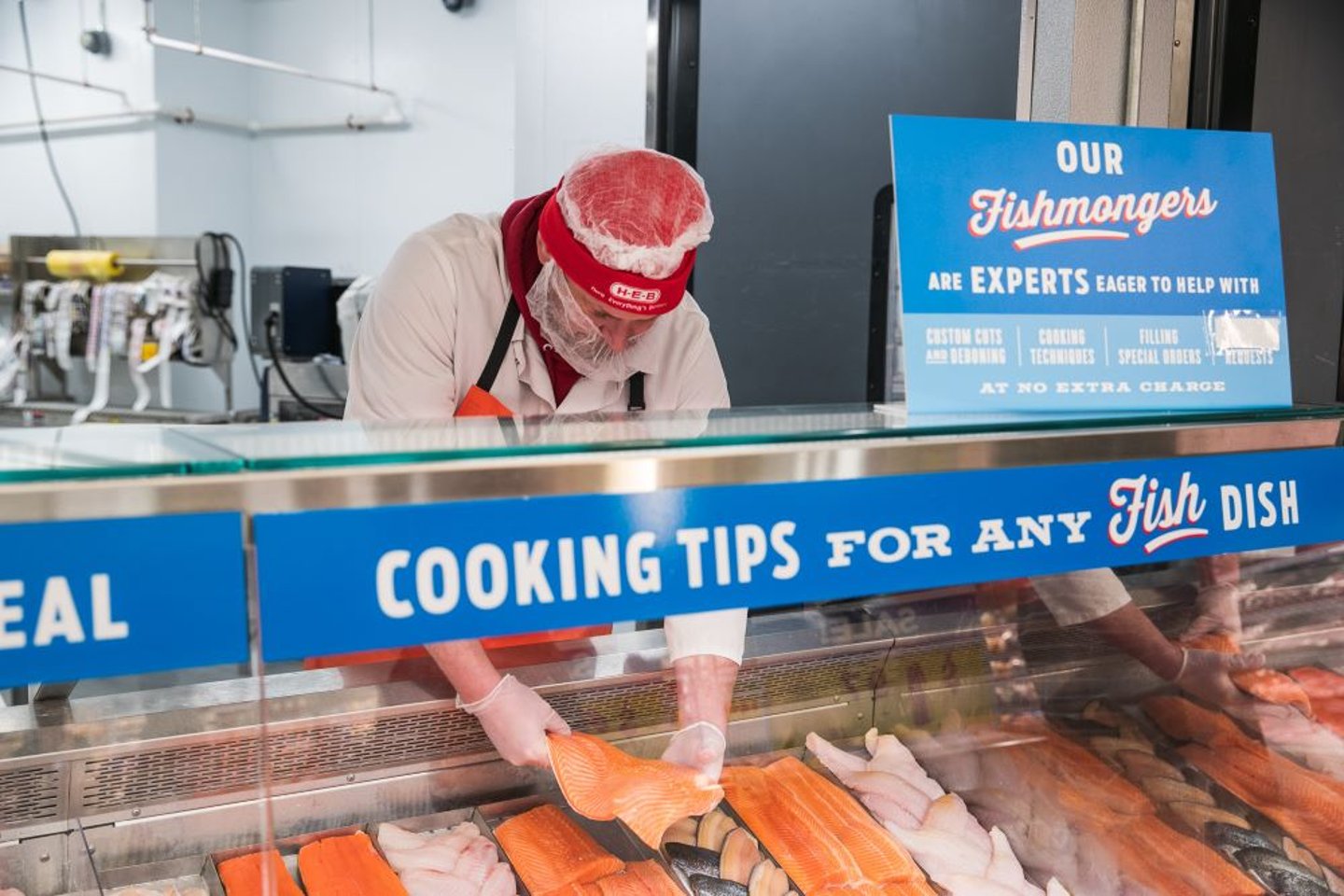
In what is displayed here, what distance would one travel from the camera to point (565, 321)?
187 cm

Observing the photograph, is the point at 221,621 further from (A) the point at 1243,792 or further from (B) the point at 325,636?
(A) the point at 1243,792

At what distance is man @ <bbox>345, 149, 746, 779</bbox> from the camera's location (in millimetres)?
1614

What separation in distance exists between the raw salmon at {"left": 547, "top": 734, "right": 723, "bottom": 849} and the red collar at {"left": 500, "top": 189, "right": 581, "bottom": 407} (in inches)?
32.1

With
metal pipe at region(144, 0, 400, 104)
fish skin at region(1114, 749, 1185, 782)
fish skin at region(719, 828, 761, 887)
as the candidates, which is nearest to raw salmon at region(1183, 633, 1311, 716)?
fish skin at region(1114, 749, 1185, 782)

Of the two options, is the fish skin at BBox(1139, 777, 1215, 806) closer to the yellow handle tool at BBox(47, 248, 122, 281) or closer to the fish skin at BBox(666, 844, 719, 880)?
the fish skin at BBox(666, 844, 719, 880)

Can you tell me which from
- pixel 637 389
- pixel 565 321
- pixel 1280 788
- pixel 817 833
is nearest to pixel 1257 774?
pixel 1280 788

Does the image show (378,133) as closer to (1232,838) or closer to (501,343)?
(501,343)

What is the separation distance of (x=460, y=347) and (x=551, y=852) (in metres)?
0.95

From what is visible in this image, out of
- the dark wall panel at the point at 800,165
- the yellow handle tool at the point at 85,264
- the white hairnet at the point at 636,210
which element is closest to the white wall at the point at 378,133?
the yellow handle tool at the point at 85,264

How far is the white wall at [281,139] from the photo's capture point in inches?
279

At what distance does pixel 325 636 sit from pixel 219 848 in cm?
58

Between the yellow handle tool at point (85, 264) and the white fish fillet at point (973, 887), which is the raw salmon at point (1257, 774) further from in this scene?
the yellow handle tool at point (85, 264)

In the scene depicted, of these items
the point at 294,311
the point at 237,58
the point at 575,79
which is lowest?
the point at 294,311

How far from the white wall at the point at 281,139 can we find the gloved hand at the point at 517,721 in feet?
19.8
